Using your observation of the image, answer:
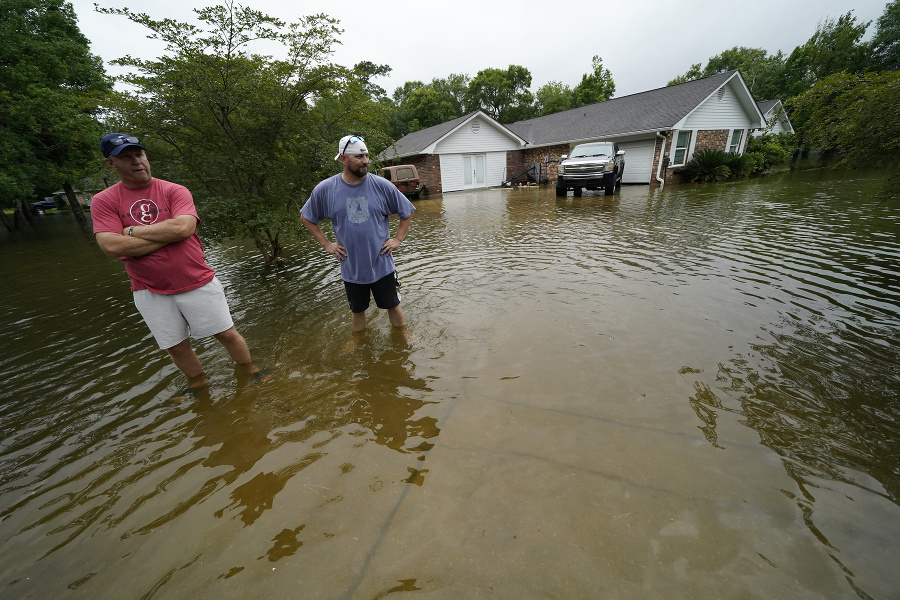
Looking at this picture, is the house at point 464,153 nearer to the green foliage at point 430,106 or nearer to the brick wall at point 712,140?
the brick wall at point 712,140

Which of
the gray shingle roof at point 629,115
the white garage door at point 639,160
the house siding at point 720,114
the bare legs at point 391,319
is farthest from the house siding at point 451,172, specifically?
the bare legs at point 391,319

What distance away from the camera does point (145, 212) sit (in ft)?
8.04

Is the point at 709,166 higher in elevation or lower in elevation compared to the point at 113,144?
lower

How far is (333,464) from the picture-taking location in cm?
211

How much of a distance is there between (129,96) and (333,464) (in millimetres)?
5802

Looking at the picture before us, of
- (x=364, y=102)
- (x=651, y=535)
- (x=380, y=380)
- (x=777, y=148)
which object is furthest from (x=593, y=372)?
(x=777, y=148)

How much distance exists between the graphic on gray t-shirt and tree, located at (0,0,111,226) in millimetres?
13608

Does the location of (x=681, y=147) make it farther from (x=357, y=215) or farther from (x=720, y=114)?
(x=357, y=215)

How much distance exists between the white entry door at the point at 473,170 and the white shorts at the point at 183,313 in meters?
20.8

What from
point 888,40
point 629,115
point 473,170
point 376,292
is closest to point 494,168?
point 473,170

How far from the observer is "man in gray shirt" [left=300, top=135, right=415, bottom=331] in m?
3.03

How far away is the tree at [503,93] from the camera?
4388 centimetres

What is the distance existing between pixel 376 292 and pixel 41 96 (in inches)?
721

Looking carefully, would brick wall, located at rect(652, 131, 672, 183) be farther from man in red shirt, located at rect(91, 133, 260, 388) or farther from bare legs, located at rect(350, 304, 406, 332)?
man in red shirt, located at rect(91, 133, 260, 388)
